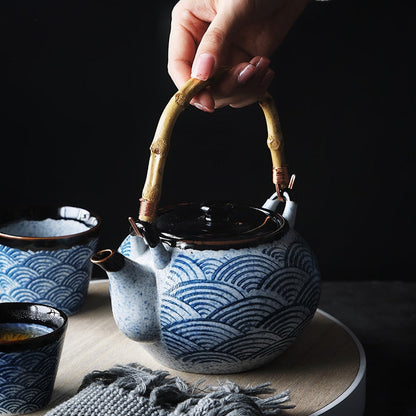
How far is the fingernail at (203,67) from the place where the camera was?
898 mm

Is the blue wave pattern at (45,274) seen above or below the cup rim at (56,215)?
below

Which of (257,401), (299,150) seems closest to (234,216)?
(257,401)

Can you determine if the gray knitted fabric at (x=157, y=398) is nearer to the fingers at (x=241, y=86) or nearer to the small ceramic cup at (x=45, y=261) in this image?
the small ceramic cup at (x=45, y=261)

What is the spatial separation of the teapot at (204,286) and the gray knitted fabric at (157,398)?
4 cm

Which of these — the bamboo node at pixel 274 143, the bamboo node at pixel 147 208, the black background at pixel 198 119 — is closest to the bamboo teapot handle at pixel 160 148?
the bamboo node at pixel 147 208

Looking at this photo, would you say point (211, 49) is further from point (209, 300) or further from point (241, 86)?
point (209, 300)

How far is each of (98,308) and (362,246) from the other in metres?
0.99

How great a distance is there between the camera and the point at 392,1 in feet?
5.49

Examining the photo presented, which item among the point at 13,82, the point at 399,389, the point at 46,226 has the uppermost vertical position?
the point at 13,82

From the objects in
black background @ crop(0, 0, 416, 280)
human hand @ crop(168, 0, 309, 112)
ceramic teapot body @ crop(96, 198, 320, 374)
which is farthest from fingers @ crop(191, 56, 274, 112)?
black background @ crop(0, 0, 416, 280)

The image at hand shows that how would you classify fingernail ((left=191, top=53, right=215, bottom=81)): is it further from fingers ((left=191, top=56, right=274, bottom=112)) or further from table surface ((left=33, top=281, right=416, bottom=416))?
table surface ((left=33, top=281, right=416, bottom=416))

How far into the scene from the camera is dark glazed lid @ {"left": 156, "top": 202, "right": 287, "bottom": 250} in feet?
2.80

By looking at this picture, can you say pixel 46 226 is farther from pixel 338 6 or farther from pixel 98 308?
pixel 338 6

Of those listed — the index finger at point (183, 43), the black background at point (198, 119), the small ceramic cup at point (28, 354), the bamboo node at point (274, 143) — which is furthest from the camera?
the black background at point (198, 119)
